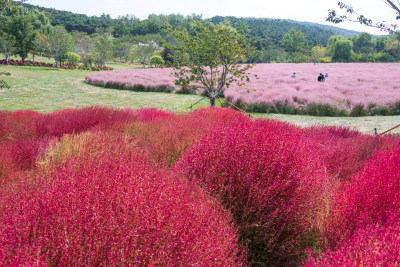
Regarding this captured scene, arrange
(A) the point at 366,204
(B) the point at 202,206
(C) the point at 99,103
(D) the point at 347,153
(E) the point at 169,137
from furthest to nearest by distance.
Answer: (C) the point at 99,103 < (D) the point at 347,153 < (E) the point at 169,137 < (A) the point at 366,204 < (B) the point at 202,206

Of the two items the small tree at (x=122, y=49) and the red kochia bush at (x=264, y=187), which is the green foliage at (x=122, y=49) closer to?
the small tree at (x=122, y=49)

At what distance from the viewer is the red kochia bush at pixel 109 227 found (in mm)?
1323

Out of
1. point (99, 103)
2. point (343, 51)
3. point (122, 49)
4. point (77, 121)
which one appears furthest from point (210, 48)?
point (343, 51)

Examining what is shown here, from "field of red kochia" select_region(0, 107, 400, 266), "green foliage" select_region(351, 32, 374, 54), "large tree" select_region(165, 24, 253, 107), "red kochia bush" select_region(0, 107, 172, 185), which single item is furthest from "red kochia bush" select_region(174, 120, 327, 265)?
"green foliage" select_region(351, 32, 374, 54)

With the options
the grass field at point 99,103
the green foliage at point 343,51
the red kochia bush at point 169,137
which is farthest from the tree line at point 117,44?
the red kochia bush at point 169,137

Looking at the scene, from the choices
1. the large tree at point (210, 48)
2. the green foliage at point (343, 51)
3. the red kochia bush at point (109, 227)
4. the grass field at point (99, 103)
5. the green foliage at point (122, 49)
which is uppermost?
the green foliage at point (343, 51)

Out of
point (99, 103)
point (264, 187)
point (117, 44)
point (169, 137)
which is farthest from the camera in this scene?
point (117, 44)

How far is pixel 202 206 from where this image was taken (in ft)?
6.07

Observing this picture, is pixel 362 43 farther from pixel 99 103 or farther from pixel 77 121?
pixel 77 121

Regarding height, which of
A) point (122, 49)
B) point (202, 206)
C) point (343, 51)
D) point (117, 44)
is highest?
point (343, 51)

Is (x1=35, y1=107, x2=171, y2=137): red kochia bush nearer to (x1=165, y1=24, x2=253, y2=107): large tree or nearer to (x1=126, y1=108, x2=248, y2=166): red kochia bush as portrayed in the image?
(x1=126, y1=108, x2=248, y2=166): red kochia bush

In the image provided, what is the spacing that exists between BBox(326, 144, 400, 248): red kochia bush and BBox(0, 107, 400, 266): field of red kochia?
0.01m

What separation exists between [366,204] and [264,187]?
0.91 m

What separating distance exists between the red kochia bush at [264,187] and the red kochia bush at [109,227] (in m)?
0.61
